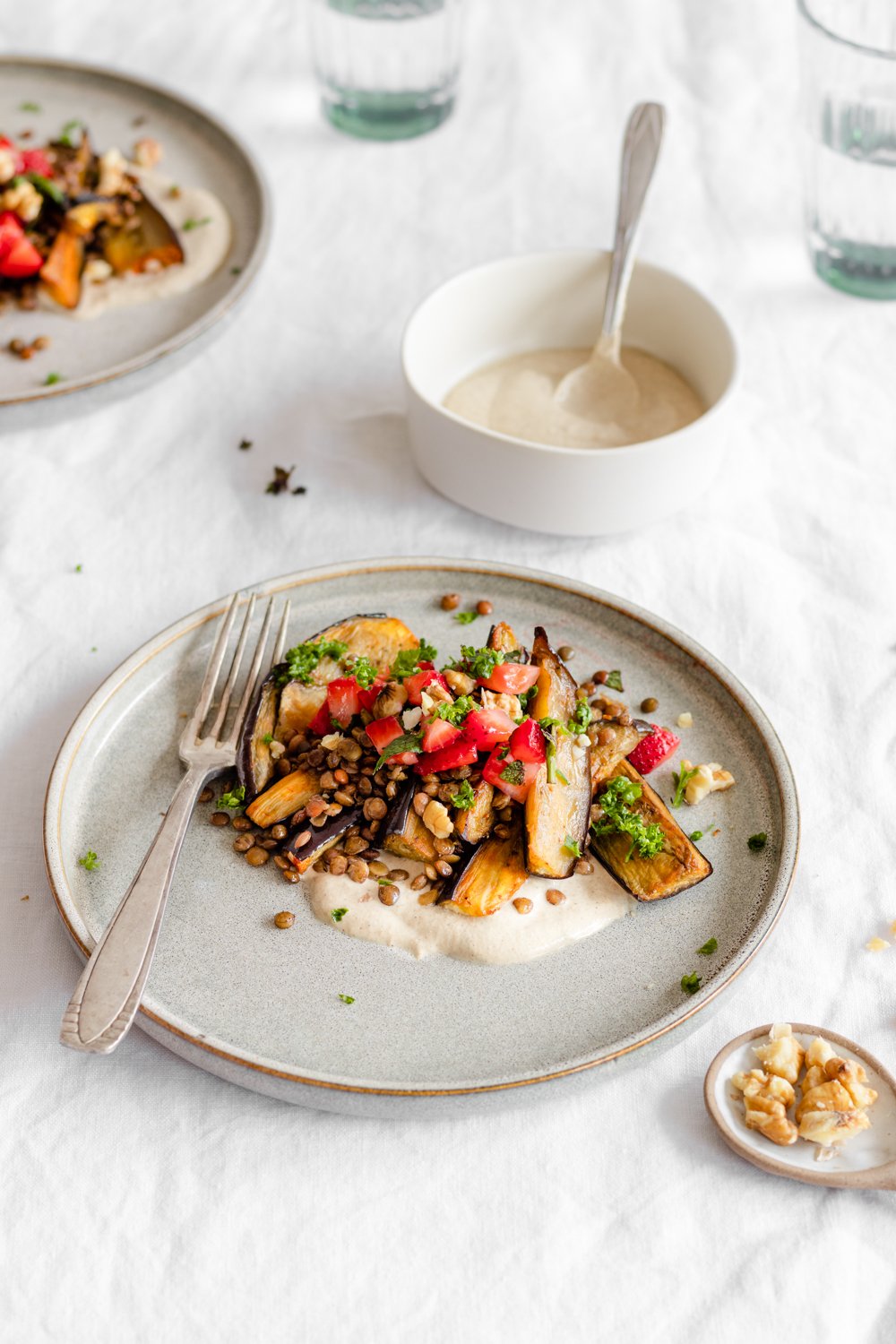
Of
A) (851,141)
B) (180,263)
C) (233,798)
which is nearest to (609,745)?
(233,798)

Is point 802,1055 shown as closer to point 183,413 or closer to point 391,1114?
point 391,1114

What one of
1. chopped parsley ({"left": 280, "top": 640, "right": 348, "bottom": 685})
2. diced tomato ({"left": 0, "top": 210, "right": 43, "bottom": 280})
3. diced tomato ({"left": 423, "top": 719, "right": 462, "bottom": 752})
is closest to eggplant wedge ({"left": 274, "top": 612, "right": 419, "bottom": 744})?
chopped parsley ({"left": 280, "top": 640, "right": 348, "bottom": 685})

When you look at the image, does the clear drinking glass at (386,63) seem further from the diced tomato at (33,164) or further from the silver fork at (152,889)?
the silver fork at (152,889)

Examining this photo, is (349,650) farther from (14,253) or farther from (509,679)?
(14,253)

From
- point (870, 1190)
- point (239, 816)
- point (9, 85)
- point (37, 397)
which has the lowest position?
point (870, 1190)

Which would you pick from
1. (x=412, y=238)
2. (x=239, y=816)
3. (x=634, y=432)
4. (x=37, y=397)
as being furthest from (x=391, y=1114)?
(x=412, y=238)
